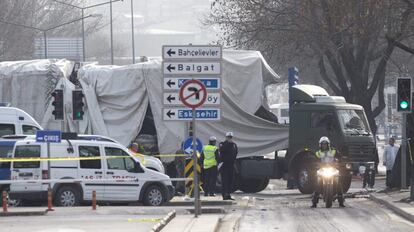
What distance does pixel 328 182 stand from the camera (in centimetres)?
2408

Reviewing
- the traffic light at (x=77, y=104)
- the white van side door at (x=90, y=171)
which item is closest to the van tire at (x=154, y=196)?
the white van side door at (x=90, y=171)

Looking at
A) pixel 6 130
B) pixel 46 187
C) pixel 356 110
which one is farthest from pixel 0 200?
pixel 356 110

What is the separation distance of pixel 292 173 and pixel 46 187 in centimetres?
939

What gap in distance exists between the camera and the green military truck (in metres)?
31.0

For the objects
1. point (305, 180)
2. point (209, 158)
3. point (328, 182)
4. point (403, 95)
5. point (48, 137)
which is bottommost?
point (305, 180)

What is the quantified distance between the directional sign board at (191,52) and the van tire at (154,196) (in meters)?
5.78

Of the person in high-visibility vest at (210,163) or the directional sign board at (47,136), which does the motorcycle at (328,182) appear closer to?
the person in high-visibility vest at (210,163)

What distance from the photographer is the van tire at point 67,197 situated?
25438 millimetres

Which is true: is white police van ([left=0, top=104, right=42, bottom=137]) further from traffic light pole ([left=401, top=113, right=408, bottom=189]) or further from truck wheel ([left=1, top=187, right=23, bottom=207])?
traffic light pole ([left=401, top=113, right=408, bottom=189])

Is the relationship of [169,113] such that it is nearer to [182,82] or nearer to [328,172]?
[182,82]

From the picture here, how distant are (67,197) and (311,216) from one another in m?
7.01

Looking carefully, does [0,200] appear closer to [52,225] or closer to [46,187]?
[46,187]

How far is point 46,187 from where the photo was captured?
82.8ft

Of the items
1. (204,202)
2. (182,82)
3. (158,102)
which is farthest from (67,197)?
(158,102)
